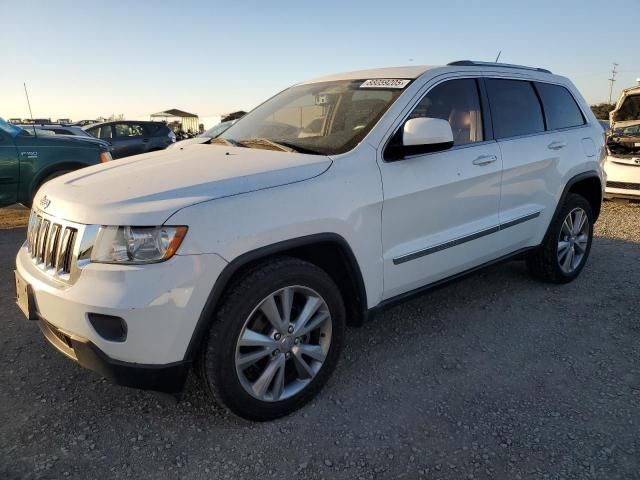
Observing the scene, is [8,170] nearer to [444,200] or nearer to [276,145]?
[276,145]

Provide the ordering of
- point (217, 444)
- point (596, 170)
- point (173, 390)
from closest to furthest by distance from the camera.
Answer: point (173, 390) < point (217, 444) < point (596, 170)

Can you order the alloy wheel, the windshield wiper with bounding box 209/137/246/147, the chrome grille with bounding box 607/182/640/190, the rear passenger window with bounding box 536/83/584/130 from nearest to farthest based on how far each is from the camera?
the alloy wheel, the windshield wiper with bounding box 209/137/246/147, the rear passenger window with bounding box 536/83/584/130, the chrome grille with bounding box 607/182/640/190

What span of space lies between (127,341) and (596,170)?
4.12m

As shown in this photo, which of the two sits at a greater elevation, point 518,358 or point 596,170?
point 596,170

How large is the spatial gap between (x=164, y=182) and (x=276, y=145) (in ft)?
2.66

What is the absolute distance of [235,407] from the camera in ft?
7.65

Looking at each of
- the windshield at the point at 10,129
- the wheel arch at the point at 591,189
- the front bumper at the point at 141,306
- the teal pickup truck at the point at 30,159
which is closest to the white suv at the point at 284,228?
the front bumper at the point at 141,306

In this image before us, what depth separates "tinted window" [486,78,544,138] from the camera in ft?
11.6

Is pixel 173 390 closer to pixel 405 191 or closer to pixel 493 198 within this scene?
pixel 405 191

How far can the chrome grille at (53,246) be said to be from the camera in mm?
2186

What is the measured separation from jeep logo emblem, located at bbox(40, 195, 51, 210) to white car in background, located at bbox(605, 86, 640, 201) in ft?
25.9

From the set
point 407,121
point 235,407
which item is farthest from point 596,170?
point 235,407

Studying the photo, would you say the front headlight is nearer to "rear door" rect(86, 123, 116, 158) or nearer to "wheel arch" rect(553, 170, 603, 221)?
"wheel arch" rect(553, 170, 603, 221)

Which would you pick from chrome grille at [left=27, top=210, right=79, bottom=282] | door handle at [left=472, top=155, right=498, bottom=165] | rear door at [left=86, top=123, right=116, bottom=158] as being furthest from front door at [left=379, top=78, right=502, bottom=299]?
rear door at [left=86, top=123, right=116, bottom=158]
